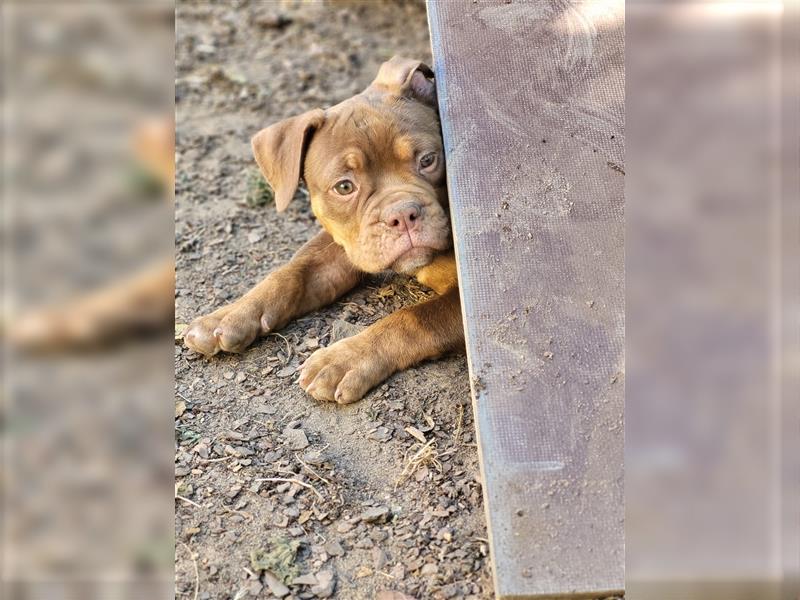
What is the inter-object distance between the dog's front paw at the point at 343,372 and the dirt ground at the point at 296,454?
6cm

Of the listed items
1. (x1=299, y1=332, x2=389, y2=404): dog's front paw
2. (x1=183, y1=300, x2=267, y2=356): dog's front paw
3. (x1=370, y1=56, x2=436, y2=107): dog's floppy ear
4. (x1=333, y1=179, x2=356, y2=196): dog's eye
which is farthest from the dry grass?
(x1=370, y1=56, x2=436, y2=107): dog's floppy ear

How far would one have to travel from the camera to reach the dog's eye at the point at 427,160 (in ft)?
13.9

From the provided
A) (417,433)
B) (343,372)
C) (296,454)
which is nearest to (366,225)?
(343,372)

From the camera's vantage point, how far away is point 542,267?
3.44 metres

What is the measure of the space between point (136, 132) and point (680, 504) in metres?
0.60

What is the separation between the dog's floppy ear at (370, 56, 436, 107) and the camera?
14.6 feet

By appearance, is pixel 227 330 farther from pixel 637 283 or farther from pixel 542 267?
pixel 637 283

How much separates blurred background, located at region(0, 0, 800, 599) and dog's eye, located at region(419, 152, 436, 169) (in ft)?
11.1

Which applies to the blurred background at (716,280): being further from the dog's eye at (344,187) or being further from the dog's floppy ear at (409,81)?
the dog's floppy ear at (409,81)

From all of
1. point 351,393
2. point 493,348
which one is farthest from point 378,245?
point 493,348

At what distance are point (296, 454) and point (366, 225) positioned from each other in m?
1.12

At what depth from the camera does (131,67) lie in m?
0.81

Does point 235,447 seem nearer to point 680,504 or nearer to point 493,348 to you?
point 493,348

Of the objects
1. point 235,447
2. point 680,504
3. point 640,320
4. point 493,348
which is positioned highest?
point 640,320
